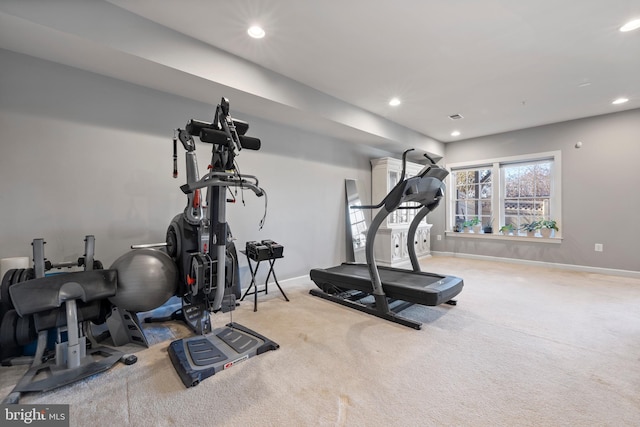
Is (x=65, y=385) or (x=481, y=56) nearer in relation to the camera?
(x=65, y=385)

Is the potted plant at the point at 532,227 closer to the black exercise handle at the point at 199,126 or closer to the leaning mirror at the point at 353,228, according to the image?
the leaning mirror at the point at 353,228

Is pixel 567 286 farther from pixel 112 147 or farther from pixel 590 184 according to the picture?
pixel 112 147

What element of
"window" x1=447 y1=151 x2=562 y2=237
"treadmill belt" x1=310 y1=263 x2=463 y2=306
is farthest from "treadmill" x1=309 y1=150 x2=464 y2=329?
"window" x1=447 y1=151 x2=562 y2=237

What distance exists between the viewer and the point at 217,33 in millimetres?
2559

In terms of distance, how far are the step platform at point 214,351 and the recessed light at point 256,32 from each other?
2.63 m

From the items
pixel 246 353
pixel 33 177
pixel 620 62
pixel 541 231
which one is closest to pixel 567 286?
pixel 541 231

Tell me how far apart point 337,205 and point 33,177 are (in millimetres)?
3747

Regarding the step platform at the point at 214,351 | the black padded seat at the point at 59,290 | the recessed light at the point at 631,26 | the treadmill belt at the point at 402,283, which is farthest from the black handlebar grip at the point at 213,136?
the recessed light at the point at 631,26

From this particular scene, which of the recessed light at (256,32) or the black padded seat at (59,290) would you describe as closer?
the black padded seat at (59,290)

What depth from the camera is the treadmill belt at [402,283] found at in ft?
8.96

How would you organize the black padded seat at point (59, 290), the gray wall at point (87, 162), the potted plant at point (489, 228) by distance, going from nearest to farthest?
the black padded seat at point (59, 290), the gray wall at point (87, 162), the potted plant at point (489, 228)

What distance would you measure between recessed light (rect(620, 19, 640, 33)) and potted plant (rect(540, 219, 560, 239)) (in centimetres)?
351

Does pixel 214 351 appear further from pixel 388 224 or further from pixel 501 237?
pixel 501 237

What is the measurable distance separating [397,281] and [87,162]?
3.33m
